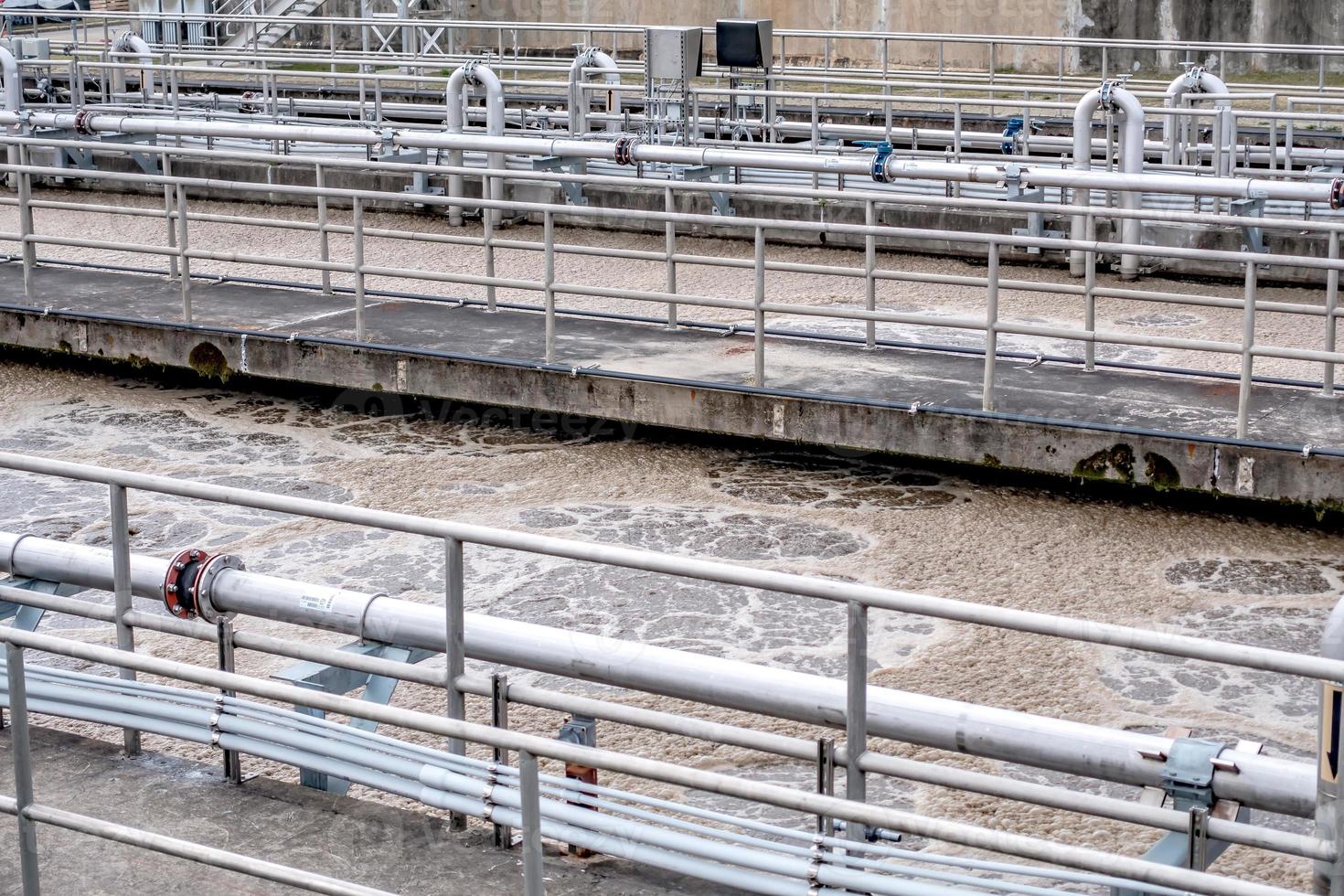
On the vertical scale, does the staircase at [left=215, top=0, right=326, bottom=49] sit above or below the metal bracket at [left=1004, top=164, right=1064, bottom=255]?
above

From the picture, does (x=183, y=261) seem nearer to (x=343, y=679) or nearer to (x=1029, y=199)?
(x=343, y=679)

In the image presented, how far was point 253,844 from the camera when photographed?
4.86m

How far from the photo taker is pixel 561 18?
31172mm

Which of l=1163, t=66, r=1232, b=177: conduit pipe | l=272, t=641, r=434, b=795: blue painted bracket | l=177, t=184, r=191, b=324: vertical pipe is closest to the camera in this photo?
l=272, t=641, r=434, b=795: blue painted bracket

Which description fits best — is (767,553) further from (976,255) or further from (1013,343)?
(976,255)

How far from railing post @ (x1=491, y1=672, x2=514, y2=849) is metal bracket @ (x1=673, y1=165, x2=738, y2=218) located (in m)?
12.3

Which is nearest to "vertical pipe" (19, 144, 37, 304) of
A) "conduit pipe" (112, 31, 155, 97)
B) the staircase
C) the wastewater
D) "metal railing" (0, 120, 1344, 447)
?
"metal railing" (0, 120, 1344, 447)

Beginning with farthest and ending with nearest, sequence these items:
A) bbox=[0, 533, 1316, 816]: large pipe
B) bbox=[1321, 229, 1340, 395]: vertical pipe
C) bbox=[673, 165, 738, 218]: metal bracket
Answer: bbox=[673, 165, 738, 218]: metal bracket, bbox=[1321, 229, 1340, 395]: vertical pipe, bbox=[0, 533, 1316, 816]: large pipe

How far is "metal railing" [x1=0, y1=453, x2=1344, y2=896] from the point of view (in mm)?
3412

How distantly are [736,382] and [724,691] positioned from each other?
5536mm

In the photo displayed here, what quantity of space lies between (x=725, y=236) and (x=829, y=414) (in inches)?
286

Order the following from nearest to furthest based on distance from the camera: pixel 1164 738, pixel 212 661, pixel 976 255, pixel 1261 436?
pixel 1164 738 → pixel 212 661 → pixel 1261 436 → pixel 976 255

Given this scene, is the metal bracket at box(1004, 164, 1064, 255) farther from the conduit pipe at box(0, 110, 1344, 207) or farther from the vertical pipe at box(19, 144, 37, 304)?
the vertical pipe at box(19, 144, 37, 304)

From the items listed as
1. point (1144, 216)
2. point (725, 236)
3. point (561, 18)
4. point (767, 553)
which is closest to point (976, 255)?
point (725, 236)
